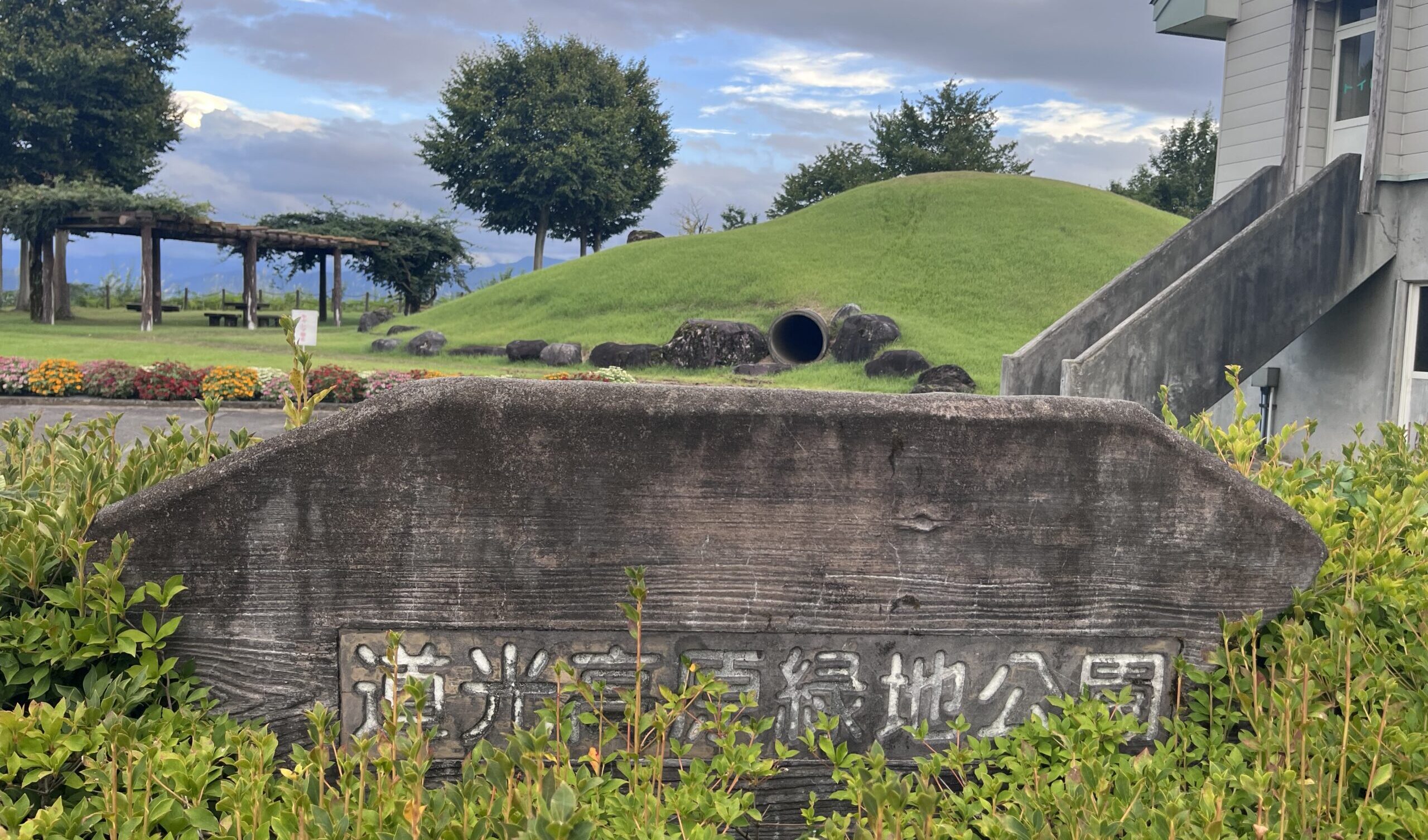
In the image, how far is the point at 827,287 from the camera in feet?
80.5

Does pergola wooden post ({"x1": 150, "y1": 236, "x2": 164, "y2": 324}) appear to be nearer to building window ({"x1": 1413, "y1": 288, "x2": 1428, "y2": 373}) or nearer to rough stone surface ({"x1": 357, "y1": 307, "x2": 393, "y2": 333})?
rough stone surface ({"x1": 357, "y1": 307, "x2": 393, "y2": 333})

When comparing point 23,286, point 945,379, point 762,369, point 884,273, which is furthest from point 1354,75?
point 23,286

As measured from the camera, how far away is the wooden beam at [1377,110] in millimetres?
10461

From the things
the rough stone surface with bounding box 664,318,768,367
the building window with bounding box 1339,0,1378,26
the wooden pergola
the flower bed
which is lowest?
the flower bed

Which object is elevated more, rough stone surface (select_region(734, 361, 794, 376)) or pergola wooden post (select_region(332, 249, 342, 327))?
pergola wooden post (select_region(332, 249, 342, 327))

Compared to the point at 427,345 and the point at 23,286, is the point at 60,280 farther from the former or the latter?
the point at 427,345

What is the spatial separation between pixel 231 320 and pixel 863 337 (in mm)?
21783

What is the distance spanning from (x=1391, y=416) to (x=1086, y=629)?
1055 cm

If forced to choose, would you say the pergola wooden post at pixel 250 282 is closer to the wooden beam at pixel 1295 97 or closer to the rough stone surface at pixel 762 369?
the rough stone surface at pixel 762 369

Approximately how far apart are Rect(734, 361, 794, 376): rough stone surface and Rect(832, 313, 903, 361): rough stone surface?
1153 mm

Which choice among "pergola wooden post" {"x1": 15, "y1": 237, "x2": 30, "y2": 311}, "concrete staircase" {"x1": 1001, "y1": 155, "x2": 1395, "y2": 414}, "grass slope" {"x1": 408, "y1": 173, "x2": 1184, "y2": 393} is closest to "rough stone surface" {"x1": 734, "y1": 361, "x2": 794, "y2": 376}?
"grass slope" {"x1": 408, "y1": 173, "x2": 1184, "y2": 393}

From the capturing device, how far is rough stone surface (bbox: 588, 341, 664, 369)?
20.8 meters

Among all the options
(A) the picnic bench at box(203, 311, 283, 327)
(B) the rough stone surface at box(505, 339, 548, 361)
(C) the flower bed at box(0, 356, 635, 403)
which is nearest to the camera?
(C) the flower bed at box(0, 356, 635, 403)

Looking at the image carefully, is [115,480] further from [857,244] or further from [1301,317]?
[857,244]
